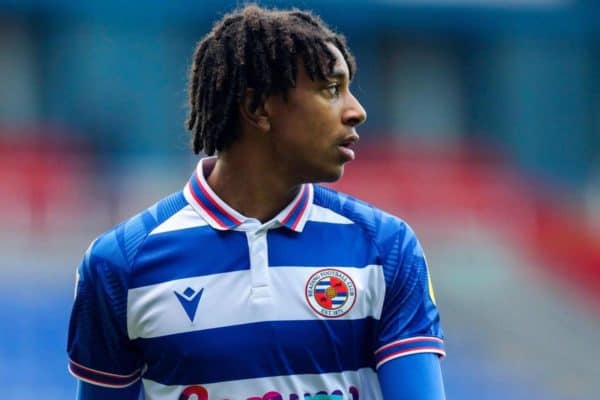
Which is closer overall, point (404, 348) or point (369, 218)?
point (404, 348)

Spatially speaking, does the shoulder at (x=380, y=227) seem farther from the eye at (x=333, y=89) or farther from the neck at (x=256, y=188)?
the eye at (x=333, y=89)

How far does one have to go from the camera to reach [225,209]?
10.2 feet

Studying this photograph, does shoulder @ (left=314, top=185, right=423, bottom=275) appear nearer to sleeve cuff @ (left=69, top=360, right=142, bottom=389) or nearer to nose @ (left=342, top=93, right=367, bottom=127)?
nose @ (left=342, top=93, right=367, bottom=127)

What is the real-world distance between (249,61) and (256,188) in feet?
0.98

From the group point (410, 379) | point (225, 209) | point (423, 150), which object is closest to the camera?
point (410, 379)

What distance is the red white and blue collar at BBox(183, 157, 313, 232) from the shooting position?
10.2 ft

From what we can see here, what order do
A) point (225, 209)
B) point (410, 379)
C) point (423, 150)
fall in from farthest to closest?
point (423, 150)
point (225, 209)
point (410, 379)

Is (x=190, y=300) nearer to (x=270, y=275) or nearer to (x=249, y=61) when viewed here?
(x=270, y=275)

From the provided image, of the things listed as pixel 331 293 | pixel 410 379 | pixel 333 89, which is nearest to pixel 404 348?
pixel 410 379

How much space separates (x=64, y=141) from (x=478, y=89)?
19.9 ft

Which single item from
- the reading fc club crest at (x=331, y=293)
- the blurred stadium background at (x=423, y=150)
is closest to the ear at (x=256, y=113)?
the reading fc club crest at (x=331, y=293)

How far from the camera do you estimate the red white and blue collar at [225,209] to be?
3102 mm

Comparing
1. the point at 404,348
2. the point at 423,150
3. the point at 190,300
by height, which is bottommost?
the point at 423,150

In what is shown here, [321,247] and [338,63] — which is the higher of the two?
[338,63]
